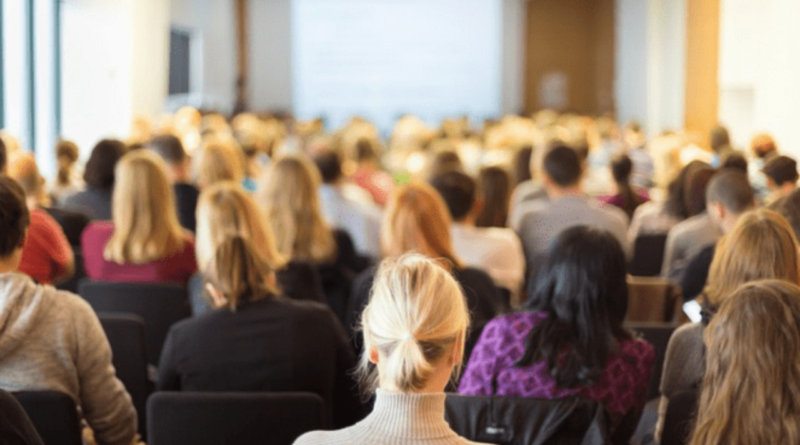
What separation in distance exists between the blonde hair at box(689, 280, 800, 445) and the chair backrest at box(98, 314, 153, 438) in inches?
85.0

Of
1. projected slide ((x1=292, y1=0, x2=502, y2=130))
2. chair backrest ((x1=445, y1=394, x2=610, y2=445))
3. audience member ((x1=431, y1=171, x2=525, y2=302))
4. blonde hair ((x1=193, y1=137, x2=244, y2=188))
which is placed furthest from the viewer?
projected slide ((x1=292, y1=0, x2=502, y2=130))

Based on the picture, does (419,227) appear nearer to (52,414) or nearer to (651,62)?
(52,414)

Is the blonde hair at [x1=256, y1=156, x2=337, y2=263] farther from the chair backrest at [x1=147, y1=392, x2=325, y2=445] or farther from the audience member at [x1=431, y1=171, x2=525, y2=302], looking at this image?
the chair backrest at [x1=147, y1=392, x2=325, y2=445]

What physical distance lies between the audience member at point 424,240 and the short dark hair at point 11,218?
1.65 m

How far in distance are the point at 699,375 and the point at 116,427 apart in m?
1.69

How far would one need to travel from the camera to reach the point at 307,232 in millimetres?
5668

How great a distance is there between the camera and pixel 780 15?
8789 millimetres

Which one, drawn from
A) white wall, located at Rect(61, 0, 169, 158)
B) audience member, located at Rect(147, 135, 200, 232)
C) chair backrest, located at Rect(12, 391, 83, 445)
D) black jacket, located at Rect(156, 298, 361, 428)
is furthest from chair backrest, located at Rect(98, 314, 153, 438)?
white wall, located at Rect(61, 0, 169, 158)

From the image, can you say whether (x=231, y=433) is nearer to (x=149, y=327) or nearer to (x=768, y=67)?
(x=149, y=327)

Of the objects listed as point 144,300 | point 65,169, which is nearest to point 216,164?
point 65,169

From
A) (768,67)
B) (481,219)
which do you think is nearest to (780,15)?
(768,67)

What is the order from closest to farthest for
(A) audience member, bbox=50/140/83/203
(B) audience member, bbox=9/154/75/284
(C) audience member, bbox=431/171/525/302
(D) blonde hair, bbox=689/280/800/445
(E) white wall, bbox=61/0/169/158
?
(D) blonde hair, bbox=689/280/800/445 → (B) audience member, bbox=9/154/75/284 → (C) audience member, bbox=431/171/525/302 → (A) audience member, bbox=50/140/83/203 → (E) white wall, bbox=61/0/169/158

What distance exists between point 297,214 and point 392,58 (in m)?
17.3

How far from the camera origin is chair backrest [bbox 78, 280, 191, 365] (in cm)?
452
